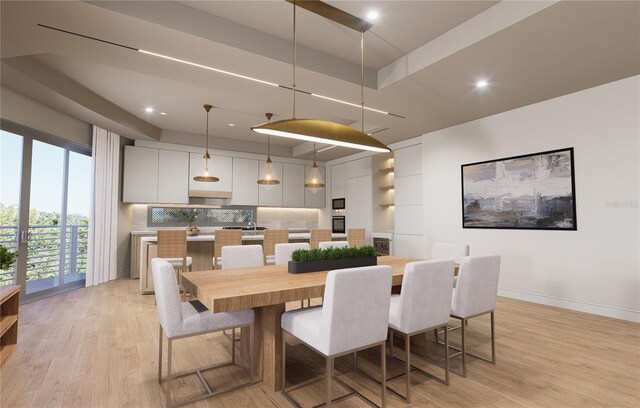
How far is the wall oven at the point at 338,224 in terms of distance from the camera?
8281mm

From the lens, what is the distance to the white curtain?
5723 millimetres

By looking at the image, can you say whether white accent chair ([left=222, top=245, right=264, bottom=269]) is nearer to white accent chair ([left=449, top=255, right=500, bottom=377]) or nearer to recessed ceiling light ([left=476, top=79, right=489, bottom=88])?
white accent chair ([left=449, top=255, right=500, bottom=377])

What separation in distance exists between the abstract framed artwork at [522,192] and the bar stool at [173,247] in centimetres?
428

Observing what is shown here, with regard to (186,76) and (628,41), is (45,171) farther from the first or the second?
(628,41)

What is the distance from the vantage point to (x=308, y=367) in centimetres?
266

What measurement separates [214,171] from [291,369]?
18.4 feet

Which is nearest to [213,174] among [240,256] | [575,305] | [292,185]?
[292,185]

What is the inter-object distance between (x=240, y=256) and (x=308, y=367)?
1303 mm

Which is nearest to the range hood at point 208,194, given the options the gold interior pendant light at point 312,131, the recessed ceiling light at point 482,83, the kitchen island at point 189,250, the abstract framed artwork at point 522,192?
the kitchen island at point 189,250

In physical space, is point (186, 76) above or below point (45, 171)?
above

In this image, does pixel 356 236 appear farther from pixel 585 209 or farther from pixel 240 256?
pixel 585 209

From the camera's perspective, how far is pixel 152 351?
2.94 m

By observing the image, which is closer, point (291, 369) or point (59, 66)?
point (291, 369)

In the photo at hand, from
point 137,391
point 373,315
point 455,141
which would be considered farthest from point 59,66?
point 455,141
